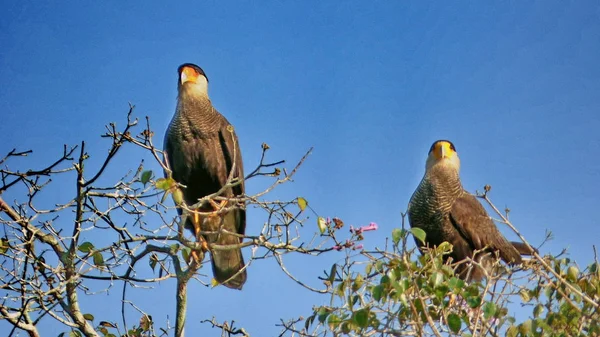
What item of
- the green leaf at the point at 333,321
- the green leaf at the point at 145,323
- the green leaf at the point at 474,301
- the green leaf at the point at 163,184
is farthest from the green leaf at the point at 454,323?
the green leaf at the point at 145,323

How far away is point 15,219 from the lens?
11.4ft

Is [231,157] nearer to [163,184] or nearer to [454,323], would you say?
[163,184]

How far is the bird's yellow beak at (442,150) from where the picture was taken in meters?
5.81

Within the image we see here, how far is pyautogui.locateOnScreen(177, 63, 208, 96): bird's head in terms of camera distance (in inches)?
213

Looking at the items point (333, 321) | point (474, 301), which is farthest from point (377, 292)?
point (474, 301)

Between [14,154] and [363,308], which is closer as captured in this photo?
[363,308]

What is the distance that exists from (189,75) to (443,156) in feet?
7.02

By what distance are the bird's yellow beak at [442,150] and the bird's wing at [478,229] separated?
0.53m

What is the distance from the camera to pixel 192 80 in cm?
550

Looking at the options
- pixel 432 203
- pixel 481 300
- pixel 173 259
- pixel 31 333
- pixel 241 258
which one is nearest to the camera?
pixel 481 300

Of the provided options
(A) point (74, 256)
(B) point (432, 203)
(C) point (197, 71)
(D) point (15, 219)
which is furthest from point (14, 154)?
(B) point (432, 203)

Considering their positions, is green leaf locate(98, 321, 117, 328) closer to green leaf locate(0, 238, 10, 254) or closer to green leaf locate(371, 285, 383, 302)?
green leaf locate(0, 238, 10, 254)

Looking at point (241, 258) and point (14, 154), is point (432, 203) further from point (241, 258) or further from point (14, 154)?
point (14, 154)

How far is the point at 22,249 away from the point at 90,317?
461 millimetres
